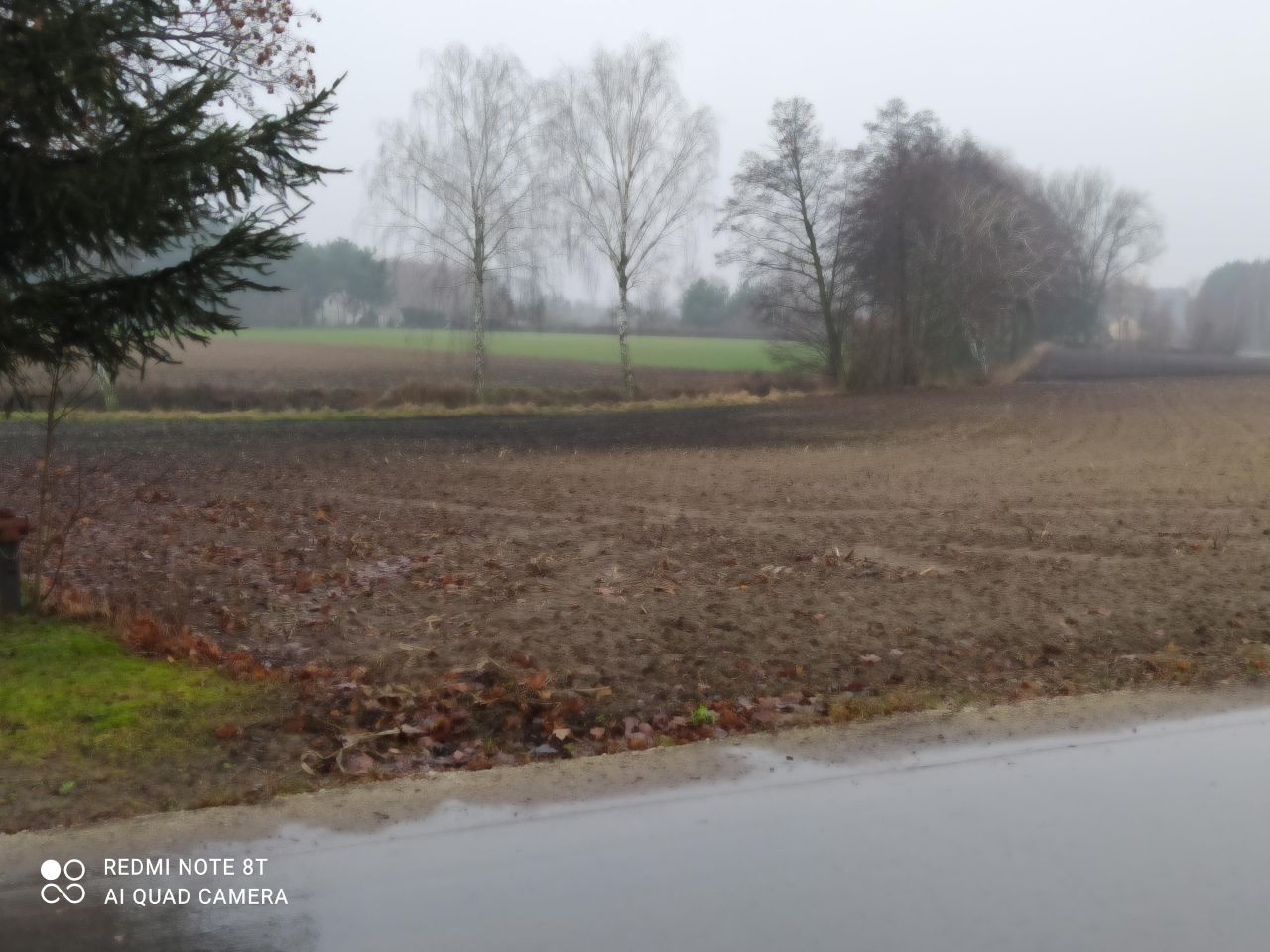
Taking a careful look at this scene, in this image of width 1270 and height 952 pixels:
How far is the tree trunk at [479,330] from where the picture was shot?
39.2 m

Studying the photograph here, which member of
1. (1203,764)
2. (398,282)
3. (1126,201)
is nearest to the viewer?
(1203,764)

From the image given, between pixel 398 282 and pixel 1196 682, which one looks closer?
pixel 1196 682

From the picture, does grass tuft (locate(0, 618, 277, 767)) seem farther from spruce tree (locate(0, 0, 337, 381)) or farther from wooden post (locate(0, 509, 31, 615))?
spruce tree (locate(0, 0, 337, 381))

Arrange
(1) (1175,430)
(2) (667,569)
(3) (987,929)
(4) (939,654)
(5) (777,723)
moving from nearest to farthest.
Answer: (3) (987,929)
(5) (777,723)
(4) (939,654)
(2) (667,569)
(1) (1175,430)

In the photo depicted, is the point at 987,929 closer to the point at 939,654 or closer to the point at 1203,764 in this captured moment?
the point at 1203,764

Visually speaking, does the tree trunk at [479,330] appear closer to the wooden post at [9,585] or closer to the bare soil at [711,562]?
the bare soil at [711,562]

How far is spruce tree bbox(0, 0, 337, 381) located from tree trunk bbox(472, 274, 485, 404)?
3156 cm

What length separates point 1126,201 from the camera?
11319cm

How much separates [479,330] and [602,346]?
25812 mm

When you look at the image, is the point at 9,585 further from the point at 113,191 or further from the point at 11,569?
the point at 113,191

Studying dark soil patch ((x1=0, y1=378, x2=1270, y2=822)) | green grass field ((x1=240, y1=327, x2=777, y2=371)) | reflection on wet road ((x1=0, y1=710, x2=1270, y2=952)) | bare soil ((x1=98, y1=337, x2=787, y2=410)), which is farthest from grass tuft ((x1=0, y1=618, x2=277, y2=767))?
green grass field ((x1=240, y1=327, x2=777, y2=371))

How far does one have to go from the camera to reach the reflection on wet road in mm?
3922

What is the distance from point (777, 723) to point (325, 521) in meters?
8.63

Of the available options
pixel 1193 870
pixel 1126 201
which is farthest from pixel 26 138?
pixel 1126 201
